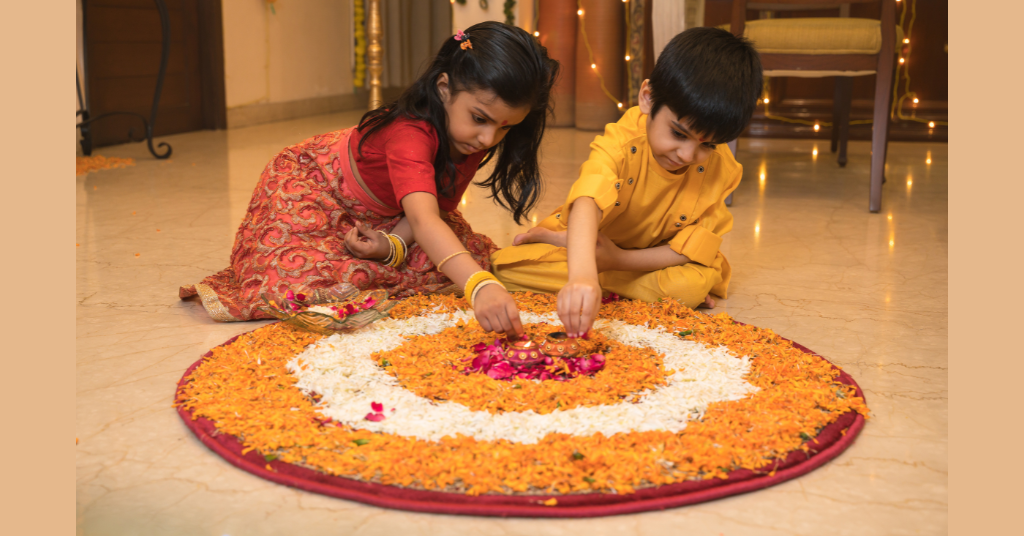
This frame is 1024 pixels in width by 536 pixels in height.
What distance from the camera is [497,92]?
1297 mm

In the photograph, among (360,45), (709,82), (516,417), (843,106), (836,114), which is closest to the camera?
(516,417)

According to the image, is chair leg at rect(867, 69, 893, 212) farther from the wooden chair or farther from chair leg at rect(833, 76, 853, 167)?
chair leg at rect(833, 76, 853, 167)

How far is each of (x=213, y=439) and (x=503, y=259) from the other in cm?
77

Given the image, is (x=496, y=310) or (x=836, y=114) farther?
(x=836, y=114)

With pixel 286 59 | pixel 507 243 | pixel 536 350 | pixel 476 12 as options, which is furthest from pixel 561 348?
pixel 286 59

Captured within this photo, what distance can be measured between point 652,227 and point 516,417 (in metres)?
0.69

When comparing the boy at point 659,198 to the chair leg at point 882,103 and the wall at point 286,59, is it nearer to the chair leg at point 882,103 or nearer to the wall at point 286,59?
the chair leg at point 882,103

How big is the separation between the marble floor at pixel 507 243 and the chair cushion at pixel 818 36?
0.49 metres

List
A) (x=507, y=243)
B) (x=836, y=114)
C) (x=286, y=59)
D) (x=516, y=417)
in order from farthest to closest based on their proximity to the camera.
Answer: (x=286, y=59) < (x=836, y=114) < (x=507, y=243) < (x=516, y=417)

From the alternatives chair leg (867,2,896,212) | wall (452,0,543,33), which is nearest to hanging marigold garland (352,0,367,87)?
wall (452,0,543,33)

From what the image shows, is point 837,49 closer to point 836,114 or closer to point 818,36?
point 818,36

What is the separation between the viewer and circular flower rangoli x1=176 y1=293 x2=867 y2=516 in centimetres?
83

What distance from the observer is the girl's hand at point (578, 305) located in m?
1.09

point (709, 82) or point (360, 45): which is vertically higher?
point (360, 45)
